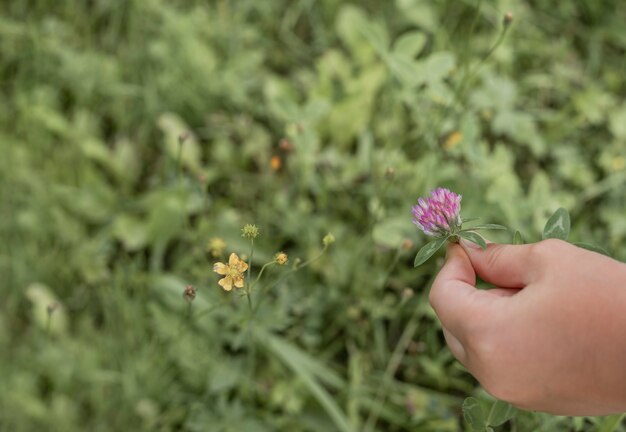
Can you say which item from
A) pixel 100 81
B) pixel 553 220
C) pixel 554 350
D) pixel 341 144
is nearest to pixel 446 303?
pixel 554 350

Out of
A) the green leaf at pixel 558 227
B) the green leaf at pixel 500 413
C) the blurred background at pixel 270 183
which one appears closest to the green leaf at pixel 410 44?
the blurred background at pixel 270 183

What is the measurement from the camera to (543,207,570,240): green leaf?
1006 millimetres

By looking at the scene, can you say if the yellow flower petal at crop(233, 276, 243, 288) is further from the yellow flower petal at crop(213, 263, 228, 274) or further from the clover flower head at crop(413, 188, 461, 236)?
the clover flower head at crop(413, 188, 461, 236)

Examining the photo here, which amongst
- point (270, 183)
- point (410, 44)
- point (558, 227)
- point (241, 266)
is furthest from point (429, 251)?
point (270, 183)

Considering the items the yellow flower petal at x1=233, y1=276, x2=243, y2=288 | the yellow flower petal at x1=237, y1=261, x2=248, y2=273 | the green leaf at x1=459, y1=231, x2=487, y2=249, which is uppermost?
the yellow flower petal at x1=237, y1=261, x2=248, y2=273

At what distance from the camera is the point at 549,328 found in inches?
29.5

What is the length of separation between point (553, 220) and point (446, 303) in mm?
302

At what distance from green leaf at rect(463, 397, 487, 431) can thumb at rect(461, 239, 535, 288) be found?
11.5 inches

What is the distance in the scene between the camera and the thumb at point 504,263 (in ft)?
2.67

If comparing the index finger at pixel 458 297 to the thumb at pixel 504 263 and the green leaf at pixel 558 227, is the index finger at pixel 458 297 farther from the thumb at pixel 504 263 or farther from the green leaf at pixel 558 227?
the green leaf at pixel 558 227

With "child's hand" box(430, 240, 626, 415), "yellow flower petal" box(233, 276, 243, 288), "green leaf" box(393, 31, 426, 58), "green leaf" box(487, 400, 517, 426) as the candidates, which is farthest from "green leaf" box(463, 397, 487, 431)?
"green leaf" box(393, 31, 426, 58)

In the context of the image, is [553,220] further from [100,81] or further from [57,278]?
[100,81]

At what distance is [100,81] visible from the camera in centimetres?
220

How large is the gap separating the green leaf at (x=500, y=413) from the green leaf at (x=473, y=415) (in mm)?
20
